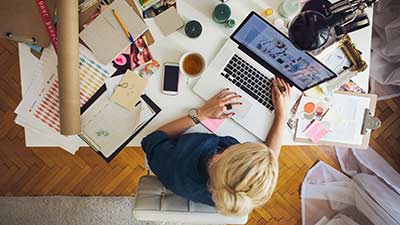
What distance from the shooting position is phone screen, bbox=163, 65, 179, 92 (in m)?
1.31

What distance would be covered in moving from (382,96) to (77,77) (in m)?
1.52

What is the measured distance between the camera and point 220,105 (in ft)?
A: 4.26

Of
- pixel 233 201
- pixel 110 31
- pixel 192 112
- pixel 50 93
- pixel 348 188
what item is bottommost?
pixel 348 188

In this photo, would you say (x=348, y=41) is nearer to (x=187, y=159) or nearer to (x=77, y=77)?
(x=187, y=159)

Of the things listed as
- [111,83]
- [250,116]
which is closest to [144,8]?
[111,83]

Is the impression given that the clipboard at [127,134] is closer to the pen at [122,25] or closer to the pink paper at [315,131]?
the pen at [122,25]

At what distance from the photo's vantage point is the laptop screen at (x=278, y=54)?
1288mm

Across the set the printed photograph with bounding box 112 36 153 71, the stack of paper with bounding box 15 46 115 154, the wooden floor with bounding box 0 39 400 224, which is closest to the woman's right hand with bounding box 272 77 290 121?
the printed photograph with bounding box 112 36 153 71

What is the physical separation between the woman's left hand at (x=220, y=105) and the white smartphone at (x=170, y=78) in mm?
125

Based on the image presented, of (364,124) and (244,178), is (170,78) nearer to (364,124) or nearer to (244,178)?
(244,178)

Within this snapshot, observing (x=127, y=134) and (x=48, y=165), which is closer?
(x=127, y=134)

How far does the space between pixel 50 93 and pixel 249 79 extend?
70 centimetres

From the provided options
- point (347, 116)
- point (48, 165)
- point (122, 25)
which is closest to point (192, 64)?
point (122, 25)

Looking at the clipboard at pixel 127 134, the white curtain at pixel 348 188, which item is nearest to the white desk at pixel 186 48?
the clipboard at pixel 127 134
